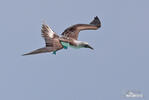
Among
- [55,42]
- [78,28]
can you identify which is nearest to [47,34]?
[55,42]

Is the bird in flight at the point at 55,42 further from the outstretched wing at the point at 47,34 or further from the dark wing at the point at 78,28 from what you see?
the dark wing at the point at 78,28

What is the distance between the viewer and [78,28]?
123312mm

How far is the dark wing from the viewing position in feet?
396

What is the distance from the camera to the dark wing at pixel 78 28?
12081 cm

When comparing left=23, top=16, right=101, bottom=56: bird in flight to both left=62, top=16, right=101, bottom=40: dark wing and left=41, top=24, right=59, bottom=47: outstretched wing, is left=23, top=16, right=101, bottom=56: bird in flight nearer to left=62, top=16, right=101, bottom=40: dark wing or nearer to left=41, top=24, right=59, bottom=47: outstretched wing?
left=41, top=24, right=59, bottom=47: outstretched wing

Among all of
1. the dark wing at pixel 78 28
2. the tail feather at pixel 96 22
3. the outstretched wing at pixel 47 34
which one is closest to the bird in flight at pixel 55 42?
the outstretched wing at pixel 47 34

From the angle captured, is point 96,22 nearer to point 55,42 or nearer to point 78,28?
point 78,28

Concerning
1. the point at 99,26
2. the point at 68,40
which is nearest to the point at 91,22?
the point at 99,26

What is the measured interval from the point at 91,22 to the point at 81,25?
3625 mm

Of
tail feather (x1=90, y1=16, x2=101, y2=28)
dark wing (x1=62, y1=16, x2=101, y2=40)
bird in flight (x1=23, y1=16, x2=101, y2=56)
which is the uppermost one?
tail feather (x1=90, y1=16, x2=101, y2=28)

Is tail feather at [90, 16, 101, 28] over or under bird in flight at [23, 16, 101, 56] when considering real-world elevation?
over

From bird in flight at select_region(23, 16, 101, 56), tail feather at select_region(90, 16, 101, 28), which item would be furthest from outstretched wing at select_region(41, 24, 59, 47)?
tail feather at select_region(90, 16, 101, 28)

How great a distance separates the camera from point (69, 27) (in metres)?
123

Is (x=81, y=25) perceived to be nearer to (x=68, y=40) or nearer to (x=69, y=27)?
(x=69, y=27)
